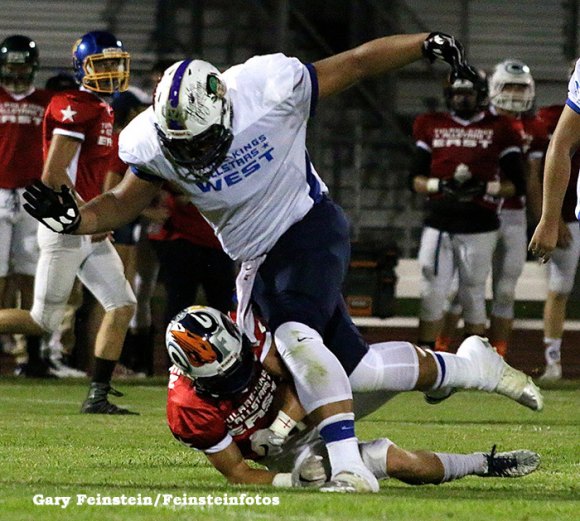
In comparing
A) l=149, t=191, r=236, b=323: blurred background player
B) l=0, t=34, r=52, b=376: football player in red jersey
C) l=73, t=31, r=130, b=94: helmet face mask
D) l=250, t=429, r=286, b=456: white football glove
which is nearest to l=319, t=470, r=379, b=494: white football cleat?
l=250, t=429, r=286, b=456: white football glove

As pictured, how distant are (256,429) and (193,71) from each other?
3.53 ft

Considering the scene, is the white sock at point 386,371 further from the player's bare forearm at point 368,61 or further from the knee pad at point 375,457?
the player's bare forearm at point 368,61

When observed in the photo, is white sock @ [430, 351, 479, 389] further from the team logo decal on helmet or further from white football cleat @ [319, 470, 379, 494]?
the team logo decal on helmet

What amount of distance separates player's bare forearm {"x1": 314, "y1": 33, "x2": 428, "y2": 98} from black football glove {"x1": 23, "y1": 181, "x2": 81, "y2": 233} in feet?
2.78

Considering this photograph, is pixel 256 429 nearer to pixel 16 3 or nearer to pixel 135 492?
pixel 135 492

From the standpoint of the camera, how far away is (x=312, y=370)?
4.57m

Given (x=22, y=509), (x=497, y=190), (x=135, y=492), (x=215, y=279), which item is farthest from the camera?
(x=497, y=190)

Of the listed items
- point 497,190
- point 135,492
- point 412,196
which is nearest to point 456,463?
point 135,492

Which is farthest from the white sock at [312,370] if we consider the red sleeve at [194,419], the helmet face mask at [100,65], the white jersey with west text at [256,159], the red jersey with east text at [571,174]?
the red jersey with east text at [571,174]

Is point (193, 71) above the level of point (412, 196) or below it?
above

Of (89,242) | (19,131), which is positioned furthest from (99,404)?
(19,131)

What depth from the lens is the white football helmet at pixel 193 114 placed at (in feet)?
15.1

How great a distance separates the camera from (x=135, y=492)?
4.58m

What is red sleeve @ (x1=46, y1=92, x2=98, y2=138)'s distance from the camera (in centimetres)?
742
